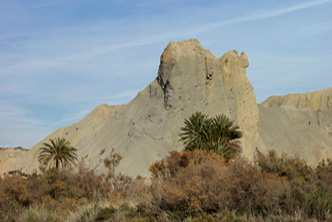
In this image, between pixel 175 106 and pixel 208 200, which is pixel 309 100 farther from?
pixel 208 200

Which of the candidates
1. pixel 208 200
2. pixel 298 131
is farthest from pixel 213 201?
pixel 298 131

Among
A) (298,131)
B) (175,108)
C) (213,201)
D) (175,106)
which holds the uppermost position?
(175,106)

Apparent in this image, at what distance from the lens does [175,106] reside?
59562mm

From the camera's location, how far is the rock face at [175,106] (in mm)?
57750

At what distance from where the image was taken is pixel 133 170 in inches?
2092

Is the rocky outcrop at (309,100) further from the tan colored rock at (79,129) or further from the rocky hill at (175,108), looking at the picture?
the rocky hill at (175,108)

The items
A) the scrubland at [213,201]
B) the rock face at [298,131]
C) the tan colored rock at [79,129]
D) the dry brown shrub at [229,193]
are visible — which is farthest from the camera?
the tan colored rock at [79,129]

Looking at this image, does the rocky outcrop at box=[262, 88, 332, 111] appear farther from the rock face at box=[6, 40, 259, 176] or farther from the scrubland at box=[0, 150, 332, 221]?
the scrubland at box=[0, 150, 332, 221]

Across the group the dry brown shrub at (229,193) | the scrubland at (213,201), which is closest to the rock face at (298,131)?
the scrubland at (213,201)

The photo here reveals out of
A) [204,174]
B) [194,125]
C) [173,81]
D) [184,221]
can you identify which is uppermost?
[173,81]

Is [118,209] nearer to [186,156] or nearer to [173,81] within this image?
[186,156]

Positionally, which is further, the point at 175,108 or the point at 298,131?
the point at 298,131

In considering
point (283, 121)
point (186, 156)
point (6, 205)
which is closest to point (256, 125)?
point (283, 121)

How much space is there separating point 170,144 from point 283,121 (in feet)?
114
